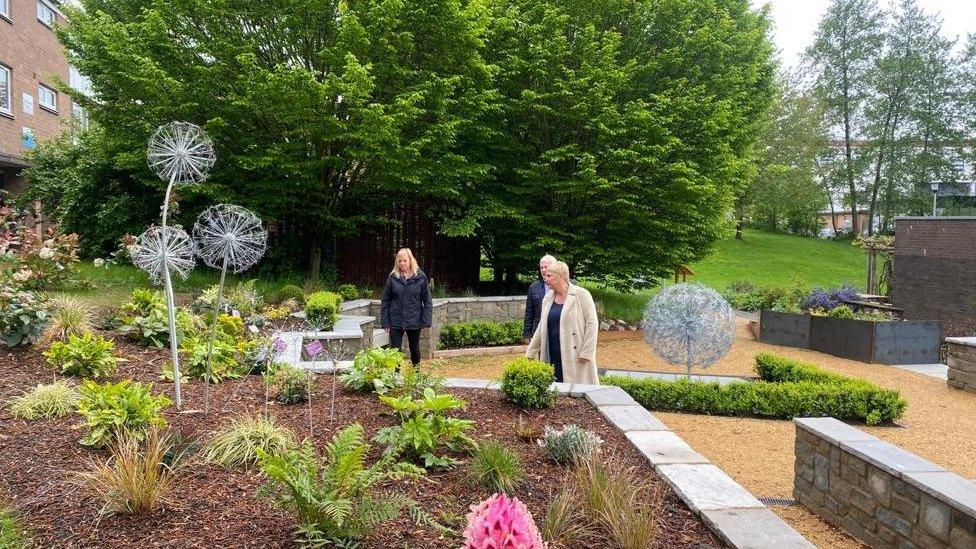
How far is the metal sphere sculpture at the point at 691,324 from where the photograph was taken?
24.0 ft

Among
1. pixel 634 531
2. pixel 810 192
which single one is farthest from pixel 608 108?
pixel 810 192

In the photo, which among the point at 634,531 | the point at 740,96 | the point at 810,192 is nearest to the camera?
the point at 634,531

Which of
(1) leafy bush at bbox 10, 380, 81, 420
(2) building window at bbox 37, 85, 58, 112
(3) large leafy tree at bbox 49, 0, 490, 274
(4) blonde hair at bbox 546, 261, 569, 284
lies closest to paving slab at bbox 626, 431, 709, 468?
(4) blonde hair at bbox 546, 261, 569, 284

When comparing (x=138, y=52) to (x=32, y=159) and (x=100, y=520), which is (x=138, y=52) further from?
(x=100, y=520)

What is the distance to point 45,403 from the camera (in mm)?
3852

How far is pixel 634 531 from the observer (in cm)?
243

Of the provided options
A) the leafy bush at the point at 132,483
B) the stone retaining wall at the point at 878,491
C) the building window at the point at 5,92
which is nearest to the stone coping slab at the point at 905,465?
the stone retaining wall at the point at 878,491

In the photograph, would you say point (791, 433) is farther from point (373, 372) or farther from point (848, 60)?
point (848, 60)

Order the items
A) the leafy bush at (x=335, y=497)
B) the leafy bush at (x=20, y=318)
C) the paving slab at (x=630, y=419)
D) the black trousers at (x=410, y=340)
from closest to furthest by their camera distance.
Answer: the leafy bush at (x=335, y=497), the paving slab at (x=630, y=419), the leafy bush at (x=20, y=318), the black trousers at (x=410, y=340)

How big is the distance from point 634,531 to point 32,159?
17.9 metres

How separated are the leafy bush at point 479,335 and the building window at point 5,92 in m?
15.4

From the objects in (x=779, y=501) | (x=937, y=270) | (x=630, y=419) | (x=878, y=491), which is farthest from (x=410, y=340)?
(x=937, y=270)

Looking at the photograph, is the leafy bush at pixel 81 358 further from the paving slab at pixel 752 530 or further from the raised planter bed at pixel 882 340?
the raised planter bed at pixel 882 340

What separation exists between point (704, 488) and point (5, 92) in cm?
2121
